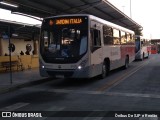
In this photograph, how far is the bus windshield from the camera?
46.6 feet

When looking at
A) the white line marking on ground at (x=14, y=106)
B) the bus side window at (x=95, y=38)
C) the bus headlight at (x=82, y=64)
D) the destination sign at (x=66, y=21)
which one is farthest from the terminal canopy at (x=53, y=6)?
the white line marking on ground at (x=14, y=106)

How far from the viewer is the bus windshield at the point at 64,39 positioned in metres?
14.2

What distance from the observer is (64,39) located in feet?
47.5

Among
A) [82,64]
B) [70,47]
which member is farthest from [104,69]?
[70,47]

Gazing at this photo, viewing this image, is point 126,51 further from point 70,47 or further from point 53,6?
point 70,47

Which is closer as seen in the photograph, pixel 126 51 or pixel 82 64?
pixel 82 64

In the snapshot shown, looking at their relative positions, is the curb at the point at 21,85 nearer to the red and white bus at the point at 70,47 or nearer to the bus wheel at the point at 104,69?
the red and white bus at the point at 70,47

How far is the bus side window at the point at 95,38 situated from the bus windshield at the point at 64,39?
0.76 meters

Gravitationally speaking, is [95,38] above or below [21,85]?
above

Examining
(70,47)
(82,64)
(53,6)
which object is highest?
(53,6)

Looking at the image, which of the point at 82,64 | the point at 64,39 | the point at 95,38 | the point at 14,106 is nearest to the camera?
the point at 14,106

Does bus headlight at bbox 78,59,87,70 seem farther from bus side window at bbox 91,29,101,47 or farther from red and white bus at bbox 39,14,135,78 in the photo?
bus side window at bbox 91,29,101,47

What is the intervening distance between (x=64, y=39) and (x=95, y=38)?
1718 millimetres

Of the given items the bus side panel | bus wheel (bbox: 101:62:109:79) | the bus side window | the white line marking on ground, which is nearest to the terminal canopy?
the bus side panel
